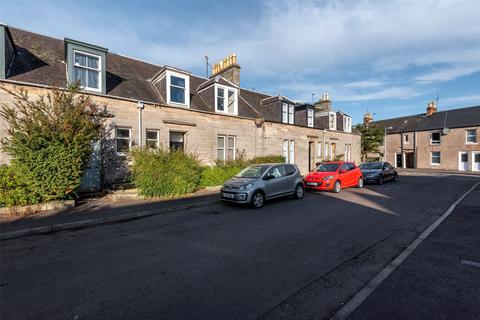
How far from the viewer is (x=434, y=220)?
7.18 meters

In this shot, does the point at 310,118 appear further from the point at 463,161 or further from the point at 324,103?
the point at 463,161

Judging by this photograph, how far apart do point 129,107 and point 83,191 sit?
15.0 ft

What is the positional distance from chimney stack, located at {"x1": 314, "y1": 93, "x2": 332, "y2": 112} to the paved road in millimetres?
20872

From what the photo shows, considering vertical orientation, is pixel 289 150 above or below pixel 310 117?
below

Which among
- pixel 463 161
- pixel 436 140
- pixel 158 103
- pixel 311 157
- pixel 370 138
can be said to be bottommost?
pixel 463 161

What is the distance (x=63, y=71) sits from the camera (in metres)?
11.5

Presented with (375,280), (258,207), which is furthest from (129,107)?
(375,280)

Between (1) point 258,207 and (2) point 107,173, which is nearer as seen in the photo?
(1) point 258,207

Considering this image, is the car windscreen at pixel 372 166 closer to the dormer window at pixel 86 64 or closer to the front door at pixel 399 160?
the dormer window at pixel 86 64

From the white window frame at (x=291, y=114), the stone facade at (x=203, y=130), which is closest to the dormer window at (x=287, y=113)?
the white window frame at (x=291, y=114)

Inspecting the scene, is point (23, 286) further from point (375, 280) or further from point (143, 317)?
point (375, 280)

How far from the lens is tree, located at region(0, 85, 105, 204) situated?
305 inches

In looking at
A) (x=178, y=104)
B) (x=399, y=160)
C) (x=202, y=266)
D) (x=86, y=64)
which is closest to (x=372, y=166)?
(x=178, y=104)

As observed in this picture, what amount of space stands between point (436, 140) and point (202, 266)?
42.0m
